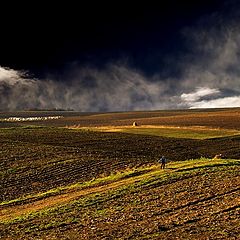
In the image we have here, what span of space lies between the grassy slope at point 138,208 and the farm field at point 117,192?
6cm

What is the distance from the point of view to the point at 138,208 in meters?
32.3

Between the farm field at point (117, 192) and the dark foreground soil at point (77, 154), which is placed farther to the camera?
the dark foreground soil at point (77, 154)

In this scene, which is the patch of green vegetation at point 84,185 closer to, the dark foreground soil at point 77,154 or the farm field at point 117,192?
the farm field at point 117,192

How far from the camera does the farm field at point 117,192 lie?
2800 centimetres

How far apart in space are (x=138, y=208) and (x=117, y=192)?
590cm

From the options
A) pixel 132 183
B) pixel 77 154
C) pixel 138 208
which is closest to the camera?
pixel 138 208

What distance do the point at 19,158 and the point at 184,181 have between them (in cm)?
2512

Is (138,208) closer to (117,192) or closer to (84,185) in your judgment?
(117,192)

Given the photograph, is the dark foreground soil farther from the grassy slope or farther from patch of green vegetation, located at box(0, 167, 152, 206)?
the grassy slope

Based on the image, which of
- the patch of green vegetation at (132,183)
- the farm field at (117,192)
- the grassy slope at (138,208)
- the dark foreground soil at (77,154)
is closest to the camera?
the grassy slope at (138,208)

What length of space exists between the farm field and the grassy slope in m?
0.06

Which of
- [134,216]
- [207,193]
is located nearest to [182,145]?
[207,193]

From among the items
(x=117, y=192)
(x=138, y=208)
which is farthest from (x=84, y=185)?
(x=138, y=208)

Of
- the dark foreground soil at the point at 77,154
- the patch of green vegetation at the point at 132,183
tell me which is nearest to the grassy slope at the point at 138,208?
the patch of green vegetation at the point at 132,183
